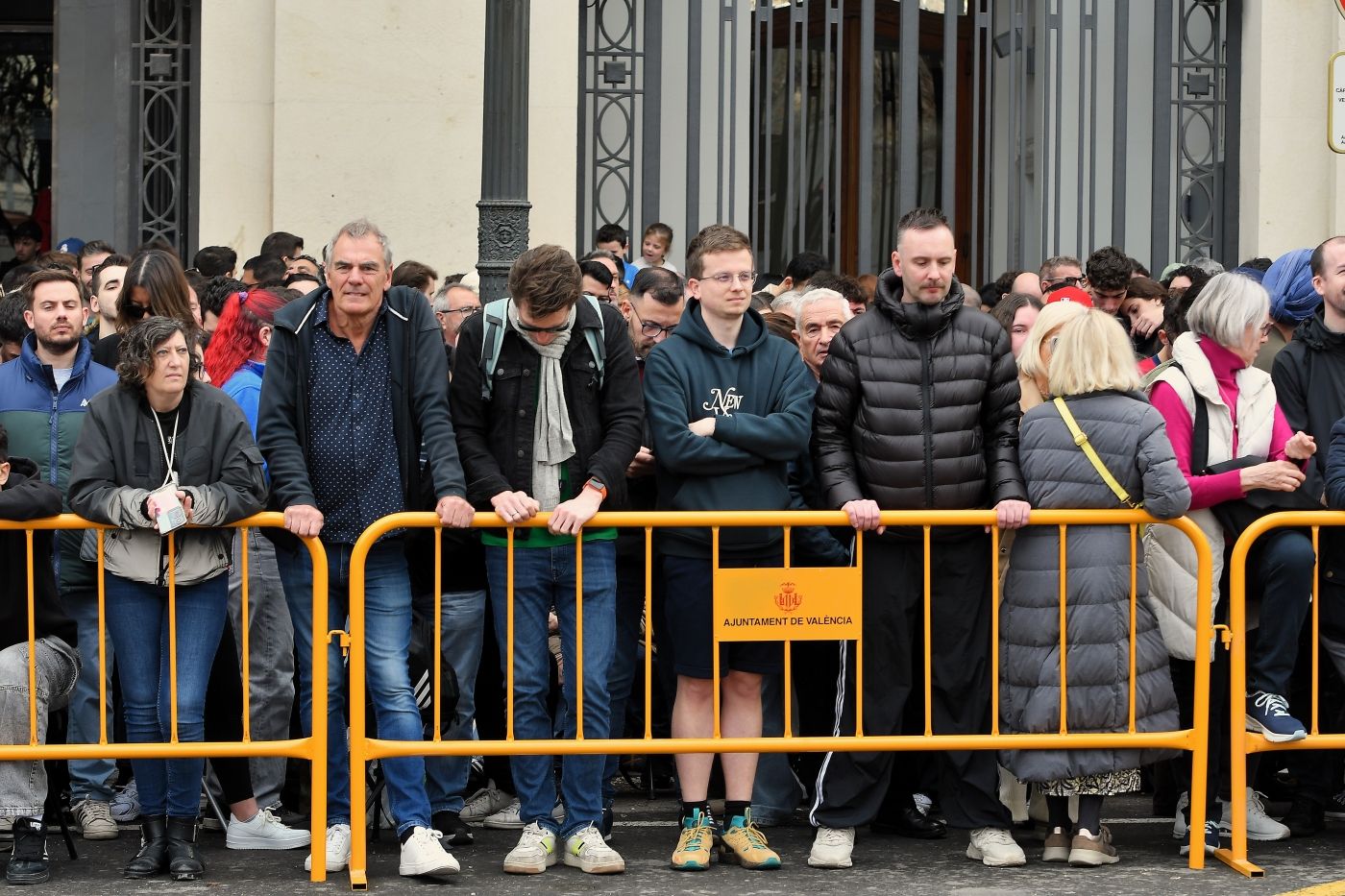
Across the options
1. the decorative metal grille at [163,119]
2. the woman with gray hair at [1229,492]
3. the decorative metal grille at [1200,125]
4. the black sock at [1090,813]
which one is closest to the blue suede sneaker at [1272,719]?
the woman with gray hair at [1229,492]

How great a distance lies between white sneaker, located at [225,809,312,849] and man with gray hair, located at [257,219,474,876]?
349mm

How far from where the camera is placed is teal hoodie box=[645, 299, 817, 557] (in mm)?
6688

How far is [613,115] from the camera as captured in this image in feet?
43.6

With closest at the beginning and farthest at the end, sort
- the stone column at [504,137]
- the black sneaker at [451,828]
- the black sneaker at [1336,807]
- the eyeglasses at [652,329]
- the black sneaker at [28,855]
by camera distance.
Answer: the black sneaker at [28,855]
the black sneaker at [451,828]
the black sneaker at [1336,807]
the eyeglasses at [652,329]
the stone column at [504,137]

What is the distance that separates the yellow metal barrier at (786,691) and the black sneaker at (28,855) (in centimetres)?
92

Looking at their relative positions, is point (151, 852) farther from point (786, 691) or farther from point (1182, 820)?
point (1182, 820)

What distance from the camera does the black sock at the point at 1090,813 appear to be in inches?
267

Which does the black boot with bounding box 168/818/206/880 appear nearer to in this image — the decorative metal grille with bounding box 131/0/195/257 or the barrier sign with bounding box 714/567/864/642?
the barrier sign with bounding box 714/567/864/642

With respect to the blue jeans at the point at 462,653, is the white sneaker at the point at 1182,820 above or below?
below

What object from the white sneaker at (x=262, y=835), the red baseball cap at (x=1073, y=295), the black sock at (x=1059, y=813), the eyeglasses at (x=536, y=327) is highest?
the red baseball cap at (x=1073, y=295)

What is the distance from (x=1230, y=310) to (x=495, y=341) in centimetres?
Result: 266

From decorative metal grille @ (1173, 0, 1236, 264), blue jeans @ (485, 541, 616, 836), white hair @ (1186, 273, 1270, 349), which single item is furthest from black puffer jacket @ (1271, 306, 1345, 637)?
decorative metal grille @ (1173, 0, 1236, 264)

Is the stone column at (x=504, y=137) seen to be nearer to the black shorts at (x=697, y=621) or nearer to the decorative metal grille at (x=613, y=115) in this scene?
the black shorts at (x=697, y=621)

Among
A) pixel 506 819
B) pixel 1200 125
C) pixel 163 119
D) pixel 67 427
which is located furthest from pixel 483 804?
pixel 1200 125
